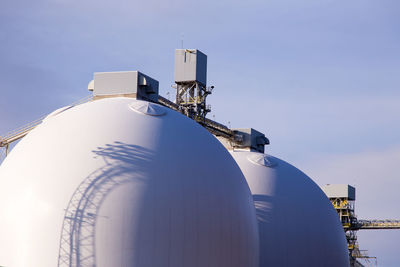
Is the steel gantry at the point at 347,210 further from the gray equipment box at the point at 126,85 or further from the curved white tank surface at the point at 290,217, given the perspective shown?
the gray equipment box at the point at 126,85

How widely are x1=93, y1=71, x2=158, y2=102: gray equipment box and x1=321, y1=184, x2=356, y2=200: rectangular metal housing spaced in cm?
3224

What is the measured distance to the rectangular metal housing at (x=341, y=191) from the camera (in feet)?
189

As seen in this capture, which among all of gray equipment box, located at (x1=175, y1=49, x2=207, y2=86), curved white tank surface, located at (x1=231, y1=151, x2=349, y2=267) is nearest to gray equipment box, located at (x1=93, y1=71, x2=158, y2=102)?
curved white tank surface, located at (x1=231, y1=151, x2=349, y2=267)

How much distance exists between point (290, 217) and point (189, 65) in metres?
15.1

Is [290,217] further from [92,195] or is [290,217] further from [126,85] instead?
[92,195]

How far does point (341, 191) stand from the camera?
2281 inches

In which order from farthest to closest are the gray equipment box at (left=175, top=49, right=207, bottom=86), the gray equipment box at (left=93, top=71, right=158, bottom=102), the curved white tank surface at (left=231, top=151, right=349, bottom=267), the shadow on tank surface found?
1. the gray equipment box at (left=175, top=49, right=207, bottom=86)
2. the gray equipment box at (left=93, top=71, right=158, bottom=102)
3. the curved white tank surface at (left=231, top=151, right=349, bottom=267)
4. the shadow on tank surface

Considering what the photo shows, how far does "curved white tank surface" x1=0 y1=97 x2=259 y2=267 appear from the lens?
60.5ft

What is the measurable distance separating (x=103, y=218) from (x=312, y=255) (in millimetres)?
14274

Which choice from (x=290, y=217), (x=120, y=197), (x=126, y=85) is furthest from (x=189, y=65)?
(x=120, y=197)

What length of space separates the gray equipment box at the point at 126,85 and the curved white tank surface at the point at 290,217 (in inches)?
230

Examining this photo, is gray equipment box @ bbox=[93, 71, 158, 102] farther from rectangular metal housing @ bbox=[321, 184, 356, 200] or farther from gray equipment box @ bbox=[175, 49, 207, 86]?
rectangular metal housing @ bbox=[321, 184, 356, 200]

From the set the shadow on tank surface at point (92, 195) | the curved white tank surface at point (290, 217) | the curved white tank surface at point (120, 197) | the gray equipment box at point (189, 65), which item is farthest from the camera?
the gray equipment box at point (189, 65)

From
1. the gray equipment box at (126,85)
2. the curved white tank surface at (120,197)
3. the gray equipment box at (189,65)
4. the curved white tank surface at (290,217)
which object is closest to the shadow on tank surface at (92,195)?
the curved white tank surface at (120,197)
